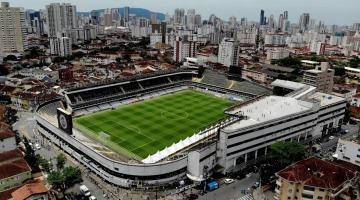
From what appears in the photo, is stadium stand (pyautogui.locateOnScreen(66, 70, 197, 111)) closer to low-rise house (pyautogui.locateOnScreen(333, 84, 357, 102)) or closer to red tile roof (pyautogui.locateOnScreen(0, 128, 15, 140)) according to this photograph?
red tile roof (pyautogui.locateOnScreen(0, 128, 15, 140))

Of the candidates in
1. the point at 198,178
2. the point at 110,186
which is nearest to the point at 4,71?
the point at 110,186

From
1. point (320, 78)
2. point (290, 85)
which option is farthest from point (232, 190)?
point (320, 78)

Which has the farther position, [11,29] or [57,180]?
[11,29]

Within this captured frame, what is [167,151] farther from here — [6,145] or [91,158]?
[6,145]

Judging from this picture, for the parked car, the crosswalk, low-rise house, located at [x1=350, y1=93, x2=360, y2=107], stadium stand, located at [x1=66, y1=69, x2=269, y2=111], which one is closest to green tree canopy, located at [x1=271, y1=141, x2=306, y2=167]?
the crosswalk

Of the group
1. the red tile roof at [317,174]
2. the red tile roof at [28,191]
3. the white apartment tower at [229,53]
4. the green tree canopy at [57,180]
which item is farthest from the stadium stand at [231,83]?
the red tile roof at [28,191]

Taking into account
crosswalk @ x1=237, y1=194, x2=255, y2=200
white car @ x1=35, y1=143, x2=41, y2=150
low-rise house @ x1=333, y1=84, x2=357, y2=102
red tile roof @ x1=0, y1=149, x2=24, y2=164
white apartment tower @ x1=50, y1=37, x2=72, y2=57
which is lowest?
crosswalk @ x1=237, y1=194, x2=255, y2=200

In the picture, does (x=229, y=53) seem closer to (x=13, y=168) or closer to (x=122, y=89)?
(x=122, y=89)
